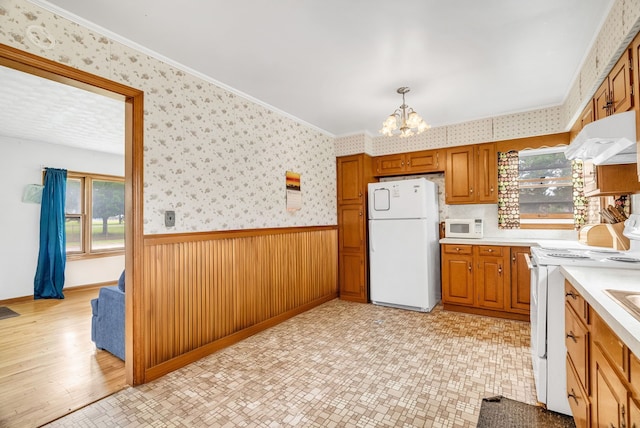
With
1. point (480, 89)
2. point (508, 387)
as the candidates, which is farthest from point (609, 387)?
point (480, 89)

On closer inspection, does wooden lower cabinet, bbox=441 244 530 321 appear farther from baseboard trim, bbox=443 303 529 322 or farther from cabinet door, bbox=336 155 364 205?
cabinet door, bbox=336 155 364 205

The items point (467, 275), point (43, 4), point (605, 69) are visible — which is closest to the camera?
point (43, 4)

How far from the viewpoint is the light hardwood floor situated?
6.56ft

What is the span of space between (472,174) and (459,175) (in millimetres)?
160

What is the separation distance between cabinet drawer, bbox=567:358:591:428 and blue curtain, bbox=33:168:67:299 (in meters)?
6.42

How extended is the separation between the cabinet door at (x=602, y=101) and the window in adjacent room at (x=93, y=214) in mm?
6972

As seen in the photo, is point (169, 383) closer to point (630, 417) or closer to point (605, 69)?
point (630, 417)

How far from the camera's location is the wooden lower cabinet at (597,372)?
2.98 feet

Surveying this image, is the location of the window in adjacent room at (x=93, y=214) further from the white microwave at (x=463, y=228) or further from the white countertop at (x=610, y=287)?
the white countertop at (x=610, y=287)

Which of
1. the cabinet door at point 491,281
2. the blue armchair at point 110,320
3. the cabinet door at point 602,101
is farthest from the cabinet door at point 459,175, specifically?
the blue armchair at point 110,320

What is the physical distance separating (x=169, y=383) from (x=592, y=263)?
2.99m

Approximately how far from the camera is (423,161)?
4352 mm

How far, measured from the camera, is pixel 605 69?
201cm

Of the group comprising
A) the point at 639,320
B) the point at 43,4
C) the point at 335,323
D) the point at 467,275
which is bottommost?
the point at 335,323
